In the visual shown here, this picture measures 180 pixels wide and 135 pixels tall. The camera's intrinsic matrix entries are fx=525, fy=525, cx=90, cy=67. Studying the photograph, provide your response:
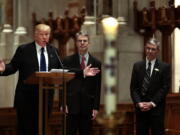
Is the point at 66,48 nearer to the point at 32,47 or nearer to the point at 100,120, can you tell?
the point at 32,47

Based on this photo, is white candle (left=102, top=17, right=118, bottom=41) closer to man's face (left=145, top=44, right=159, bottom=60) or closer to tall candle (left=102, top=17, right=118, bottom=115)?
tall candle (left=102, top=17, right=118, bottom=115)

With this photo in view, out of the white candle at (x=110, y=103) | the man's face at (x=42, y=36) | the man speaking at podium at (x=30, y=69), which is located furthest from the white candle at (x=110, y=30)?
the man speaking at podium at (x=30, y=69)

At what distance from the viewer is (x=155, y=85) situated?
262 inches

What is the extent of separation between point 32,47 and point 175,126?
383 centimetres

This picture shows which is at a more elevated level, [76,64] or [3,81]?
[76,64]

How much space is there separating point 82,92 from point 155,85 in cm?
103

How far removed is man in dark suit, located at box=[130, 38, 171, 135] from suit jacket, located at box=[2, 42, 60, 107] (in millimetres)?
1313

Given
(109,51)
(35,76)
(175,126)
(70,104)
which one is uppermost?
(109,51)

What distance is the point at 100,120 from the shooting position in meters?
2.25

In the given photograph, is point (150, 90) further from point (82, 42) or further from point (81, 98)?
point (82, 42)

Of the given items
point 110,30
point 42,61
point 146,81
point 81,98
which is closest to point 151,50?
point 146,81

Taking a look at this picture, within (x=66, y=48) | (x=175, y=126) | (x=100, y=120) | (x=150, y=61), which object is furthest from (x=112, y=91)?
(x=66, y=48)

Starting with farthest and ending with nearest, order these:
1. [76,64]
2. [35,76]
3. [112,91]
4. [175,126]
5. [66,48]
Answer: [66,48]
[175,126]
[76,64]
[35,76]
[112,91]

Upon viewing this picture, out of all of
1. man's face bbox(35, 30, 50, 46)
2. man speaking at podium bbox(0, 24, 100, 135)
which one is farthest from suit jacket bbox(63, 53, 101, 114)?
man's face bbox(35, 30, 50, 46)
